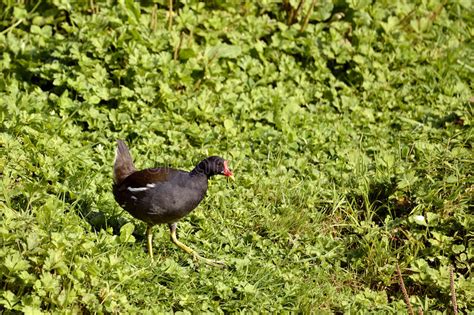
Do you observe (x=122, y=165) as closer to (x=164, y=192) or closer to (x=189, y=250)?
(x=164, y=192)

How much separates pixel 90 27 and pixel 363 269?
3.40 meters

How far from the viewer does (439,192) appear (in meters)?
6.18

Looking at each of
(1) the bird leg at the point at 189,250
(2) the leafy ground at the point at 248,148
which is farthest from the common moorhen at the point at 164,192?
(2) the leafy ground at the point at 248,148

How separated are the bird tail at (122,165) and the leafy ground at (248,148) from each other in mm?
310

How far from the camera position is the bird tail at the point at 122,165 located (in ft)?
18.4

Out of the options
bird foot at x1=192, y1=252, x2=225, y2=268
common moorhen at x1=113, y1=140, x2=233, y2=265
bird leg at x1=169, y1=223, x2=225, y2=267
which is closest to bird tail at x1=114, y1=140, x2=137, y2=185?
common moorhen at x1=113, y1=140, x2=233, y2=265

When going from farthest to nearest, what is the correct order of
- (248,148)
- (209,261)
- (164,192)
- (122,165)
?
(248,148), (122,165), (209,261), (164,192)

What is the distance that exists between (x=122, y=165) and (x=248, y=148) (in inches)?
58.1

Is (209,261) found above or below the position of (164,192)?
below

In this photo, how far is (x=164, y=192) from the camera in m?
5.33

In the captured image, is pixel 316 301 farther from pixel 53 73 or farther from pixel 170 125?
pixel 53 73

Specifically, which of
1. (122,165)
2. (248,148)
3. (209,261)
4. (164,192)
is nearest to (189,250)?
(209,261)

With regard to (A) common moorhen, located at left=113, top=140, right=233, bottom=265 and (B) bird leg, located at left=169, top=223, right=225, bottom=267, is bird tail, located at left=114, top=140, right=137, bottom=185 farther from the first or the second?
(B) bird leg, located at left=169, top=223, right=225, bottom=267

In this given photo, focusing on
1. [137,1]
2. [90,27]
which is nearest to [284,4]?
[137,1]
